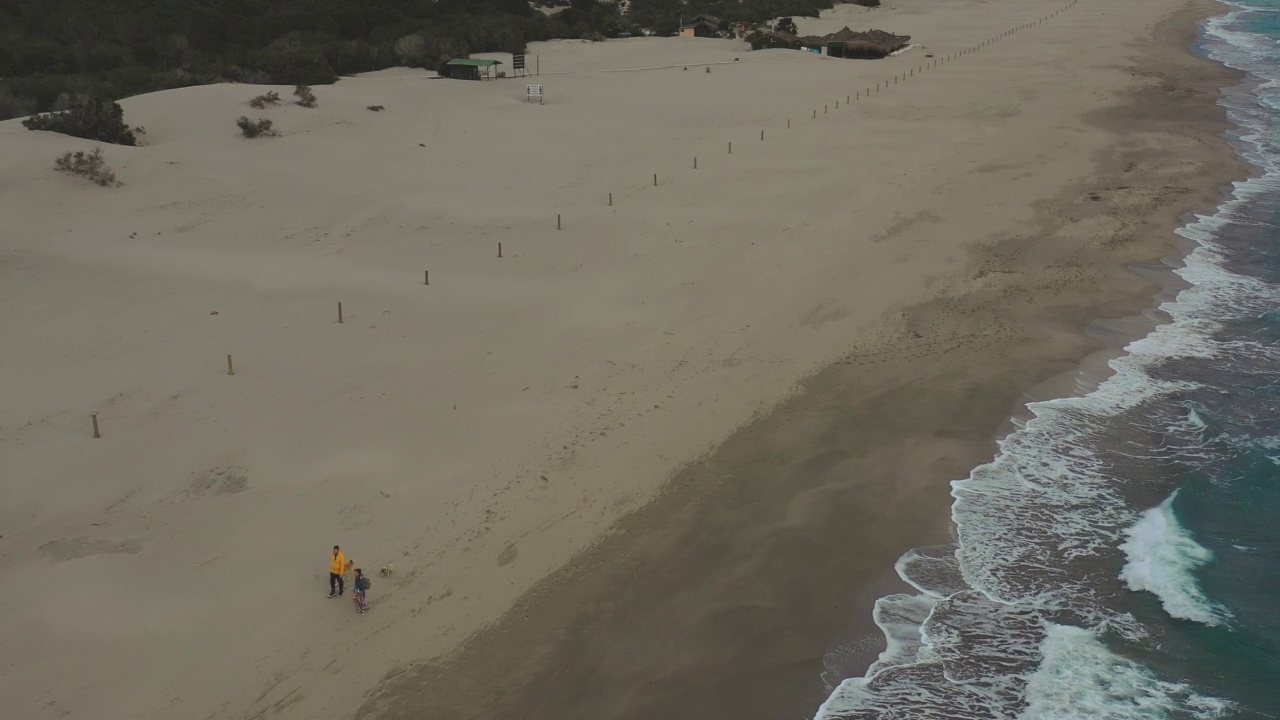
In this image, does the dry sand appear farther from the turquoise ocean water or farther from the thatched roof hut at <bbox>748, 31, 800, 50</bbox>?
the thatched roof hut at <bbox>748, 31, 800, 50</bbox>

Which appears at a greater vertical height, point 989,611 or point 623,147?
point 623,147

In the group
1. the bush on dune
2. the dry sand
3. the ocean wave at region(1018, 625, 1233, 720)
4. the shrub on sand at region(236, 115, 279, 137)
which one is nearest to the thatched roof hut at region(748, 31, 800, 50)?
the dry sand

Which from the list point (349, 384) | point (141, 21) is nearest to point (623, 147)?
point (349, 384)

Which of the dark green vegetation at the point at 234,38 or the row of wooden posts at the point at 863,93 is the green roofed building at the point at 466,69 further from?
the row of wooden posts at the point at 863,93

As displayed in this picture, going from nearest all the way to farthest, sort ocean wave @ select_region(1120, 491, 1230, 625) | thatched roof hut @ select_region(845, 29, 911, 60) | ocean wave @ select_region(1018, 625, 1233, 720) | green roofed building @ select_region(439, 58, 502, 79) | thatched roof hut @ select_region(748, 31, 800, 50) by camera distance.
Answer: ocean wave @ select_region(1018, 625, 1233, 720), ocean wave @ select_region(1120, 491, 1230, 625), green roofed building @ select_region(439, 58, 502, 79), thatched roof hut @ select_region(845, 29, 911, 60), thatched roof hut @ select_region(748, 31, 800, 50)

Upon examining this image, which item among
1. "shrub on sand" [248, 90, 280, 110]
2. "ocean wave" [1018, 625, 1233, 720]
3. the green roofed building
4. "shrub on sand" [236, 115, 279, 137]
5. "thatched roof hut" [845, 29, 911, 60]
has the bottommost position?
"ocean wave" [1018, 625, 1233, 720]

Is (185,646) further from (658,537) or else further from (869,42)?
(869,42)

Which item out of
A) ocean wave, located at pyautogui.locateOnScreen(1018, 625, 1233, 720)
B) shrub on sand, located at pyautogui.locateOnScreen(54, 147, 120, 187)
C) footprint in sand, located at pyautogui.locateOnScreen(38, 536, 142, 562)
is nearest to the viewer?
ocean wave, located at pyautogui.locateOnScreen(1018, 625, 1233, 720)
